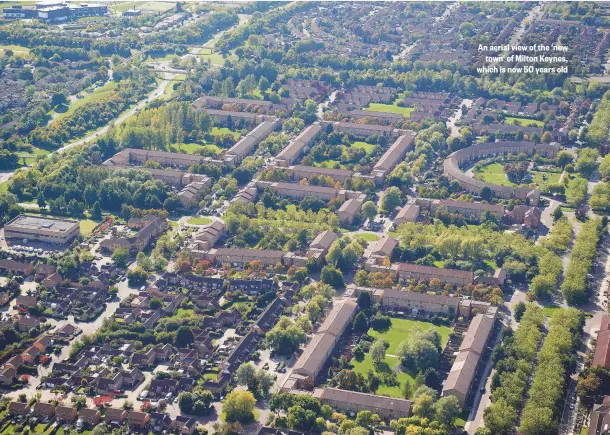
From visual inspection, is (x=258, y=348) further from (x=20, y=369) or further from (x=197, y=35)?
(x=197, y=35)

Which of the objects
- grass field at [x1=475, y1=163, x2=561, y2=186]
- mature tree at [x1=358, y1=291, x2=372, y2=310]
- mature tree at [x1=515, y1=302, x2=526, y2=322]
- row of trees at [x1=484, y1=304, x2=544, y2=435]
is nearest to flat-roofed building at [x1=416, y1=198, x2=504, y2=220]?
grass field at [x1=475, y1=163, x2=561, y2=186]

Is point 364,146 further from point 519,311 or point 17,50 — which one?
point 17,50

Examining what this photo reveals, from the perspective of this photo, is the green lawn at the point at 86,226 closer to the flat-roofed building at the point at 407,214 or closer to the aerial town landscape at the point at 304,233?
the aerial town landscape at the point at 304,233

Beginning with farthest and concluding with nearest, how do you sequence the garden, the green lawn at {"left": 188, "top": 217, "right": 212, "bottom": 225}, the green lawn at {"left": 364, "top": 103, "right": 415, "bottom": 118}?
1. the green lawn at {"left": 364, "top": 103, "right": 415, "bottom": 118}
2. the garden
3. the green lawn at {"left": 188, "top": 217, "right": 212, "bottom": 225}

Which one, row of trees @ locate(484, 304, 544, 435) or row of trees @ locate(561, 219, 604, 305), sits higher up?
row of trees @ locate(484, 304, 544, 435)

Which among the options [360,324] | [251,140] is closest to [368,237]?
[360,324]

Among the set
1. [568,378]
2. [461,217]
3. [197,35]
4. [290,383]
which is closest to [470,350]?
[568,378]

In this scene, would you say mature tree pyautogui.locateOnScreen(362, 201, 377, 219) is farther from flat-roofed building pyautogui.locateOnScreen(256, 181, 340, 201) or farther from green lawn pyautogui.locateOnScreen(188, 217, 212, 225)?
green lawn pyautogui.locateOnScreen(188, 217, 212, 225)
